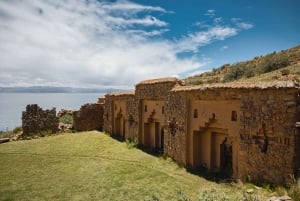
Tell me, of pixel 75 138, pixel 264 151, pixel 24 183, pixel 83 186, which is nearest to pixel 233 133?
pixel 264 151

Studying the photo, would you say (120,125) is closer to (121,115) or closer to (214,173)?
(121,115)

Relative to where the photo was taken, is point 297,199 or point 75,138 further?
point 75,138

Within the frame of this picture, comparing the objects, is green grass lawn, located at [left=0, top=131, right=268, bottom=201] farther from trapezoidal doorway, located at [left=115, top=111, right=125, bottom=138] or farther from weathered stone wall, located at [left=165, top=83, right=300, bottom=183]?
trapezoidal doorway, located at [left=115, top=111, right=125, bottom=138]

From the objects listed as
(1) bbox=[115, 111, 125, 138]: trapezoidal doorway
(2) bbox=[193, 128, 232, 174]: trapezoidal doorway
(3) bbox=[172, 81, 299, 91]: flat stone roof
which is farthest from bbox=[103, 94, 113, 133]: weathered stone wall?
(3) bbox=[172, 81, 299, 91]: flat stone roof

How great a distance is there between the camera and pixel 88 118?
2323 centimetres

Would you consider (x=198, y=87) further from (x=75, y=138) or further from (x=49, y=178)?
(x=75, y=138)

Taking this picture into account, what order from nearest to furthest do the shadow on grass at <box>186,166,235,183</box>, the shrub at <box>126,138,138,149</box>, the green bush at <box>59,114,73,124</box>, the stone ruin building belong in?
1. the stone ruin building
2. the shadow on grass at <box>186,166,235,183</box>
3. the shrub at <box>126,138,138,149</box>
4. the green bush at <box>59,114,73,124</box>

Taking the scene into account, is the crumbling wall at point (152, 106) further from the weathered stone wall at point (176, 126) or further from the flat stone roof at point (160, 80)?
the weathered stone wall at point (176, 126)

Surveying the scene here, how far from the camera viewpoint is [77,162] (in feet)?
42.4

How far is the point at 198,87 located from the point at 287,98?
3.90 meters

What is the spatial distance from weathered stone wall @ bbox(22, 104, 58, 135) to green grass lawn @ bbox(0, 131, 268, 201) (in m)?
5.03

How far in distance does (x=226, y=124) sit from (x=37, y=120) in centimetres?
1689

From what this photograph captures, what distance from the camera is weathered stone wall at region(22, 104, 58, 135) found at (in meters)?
21.5

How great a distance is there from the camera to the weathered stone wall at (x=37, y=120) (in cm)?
2155
